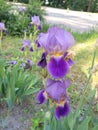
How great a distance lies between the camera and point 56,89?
4.15 ft

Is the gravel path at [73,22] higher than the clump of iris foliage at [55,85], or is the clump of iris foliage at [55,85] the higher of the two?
the clump of iris foliage at [55,85]

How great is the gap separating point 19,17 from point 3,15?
1.26 ft

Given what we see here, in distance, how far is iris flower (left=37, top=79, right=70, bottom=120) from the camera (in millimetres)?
1270

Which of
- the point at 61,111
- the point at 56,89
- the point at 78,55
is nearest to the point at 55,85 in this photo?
the point at 56,89

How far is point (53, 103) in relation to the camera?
1.34 metres

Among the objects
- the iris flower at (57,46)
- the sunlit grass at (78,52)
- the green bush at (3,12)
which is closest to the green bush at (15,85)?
the sunlit grass at (78,52)

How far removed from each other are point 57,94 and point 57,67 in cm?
15

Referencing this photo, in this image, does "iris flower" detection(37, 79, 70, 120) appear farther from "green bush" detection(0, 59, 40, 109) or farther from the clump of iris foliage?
"green bush" detection(0, 59, 40, 109)

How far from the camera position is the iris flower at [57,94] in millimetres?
1270

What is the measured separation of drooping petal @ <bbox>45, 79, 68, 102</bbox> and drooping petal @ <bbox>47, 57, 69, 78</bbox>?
0.30 ft

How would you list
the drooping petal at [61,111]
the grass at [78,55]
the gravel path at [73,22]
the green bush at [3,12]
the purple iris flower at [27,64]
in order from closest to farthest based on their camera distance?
the drooping petal at [61,111] → the purple iris flower at [27,64] → the grass at [78,55] → the green bush at [3,12] → the gravel path at [73,22]

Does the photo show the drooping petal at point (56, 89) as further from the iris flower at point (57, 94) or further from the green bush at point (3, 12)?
the green bush at point (3, 12)

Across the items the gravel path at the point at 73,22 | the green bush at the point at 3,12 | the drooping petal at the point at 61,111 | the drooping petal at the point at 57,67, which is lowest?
the gravel path at the point at 73,22

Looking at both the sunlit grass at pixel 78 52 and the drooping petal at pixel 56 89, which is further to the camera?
the sunlit grass at pixel 78 52
